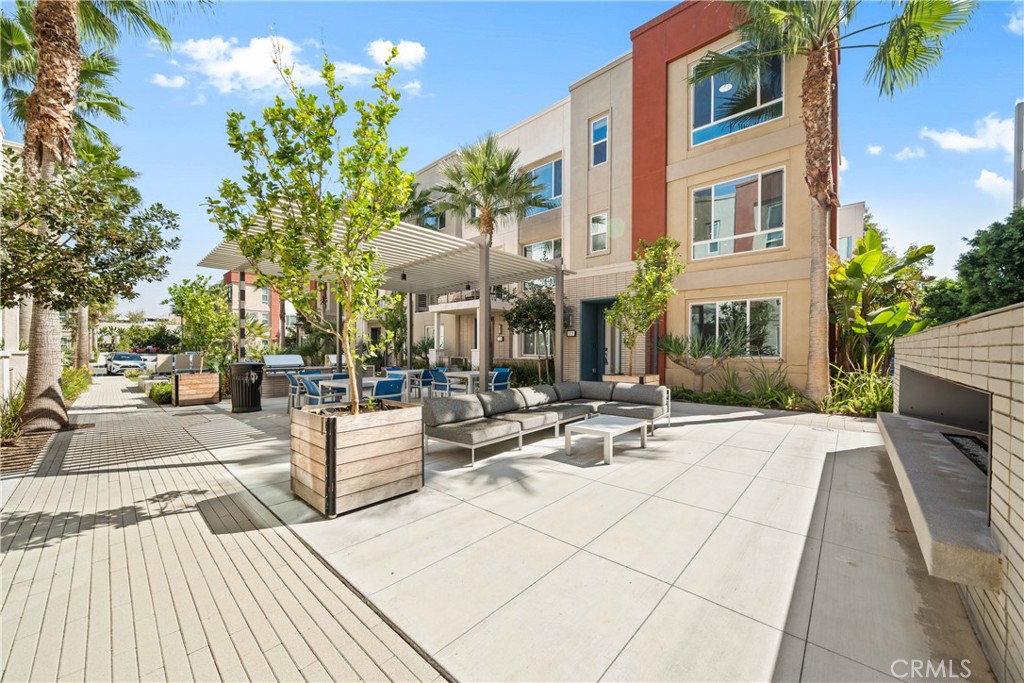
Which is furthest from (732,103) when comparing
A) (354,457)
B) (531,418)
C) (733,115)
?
(354,457)

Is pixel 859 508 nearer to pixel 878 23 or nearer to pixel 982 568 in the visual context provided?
pixel 982 568

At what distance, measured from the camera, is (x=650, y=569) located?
→ 2945 mm

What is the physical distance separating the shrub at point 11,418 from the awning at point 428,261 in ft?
13.8

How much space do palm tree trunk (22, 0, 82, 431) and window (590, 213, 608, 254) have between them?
44.1 ft

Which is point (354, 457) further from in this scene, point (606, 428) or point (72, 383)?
point (72, 383)

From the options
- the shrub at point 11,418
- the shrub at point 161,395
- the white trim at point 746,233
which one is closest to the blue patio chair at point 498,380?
the white trim at point 746,233

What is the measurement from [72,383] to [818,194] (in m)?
22.3

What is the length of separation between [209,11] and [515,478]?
12652 millimetres

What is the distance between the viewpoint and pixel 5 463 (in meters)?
5.68

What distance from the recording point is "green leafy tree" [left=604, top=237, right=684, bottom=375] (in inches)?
420

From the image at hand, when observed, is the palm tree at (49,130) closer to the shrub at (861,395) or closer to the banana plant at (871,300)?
the shrub at (861,395)

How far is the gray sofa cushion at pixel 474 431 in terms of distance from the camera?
5391mm

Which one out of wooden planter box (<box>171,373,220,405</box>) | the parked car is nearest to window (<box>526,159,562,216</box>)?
wooden planter box (<box>171,373,220,405</box>)

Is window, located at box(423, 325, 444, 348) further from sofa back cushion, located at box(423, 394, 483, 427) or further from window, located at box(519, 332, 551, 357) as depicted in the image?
sofa back cushion, located at box(423, 394, 483, 427)
